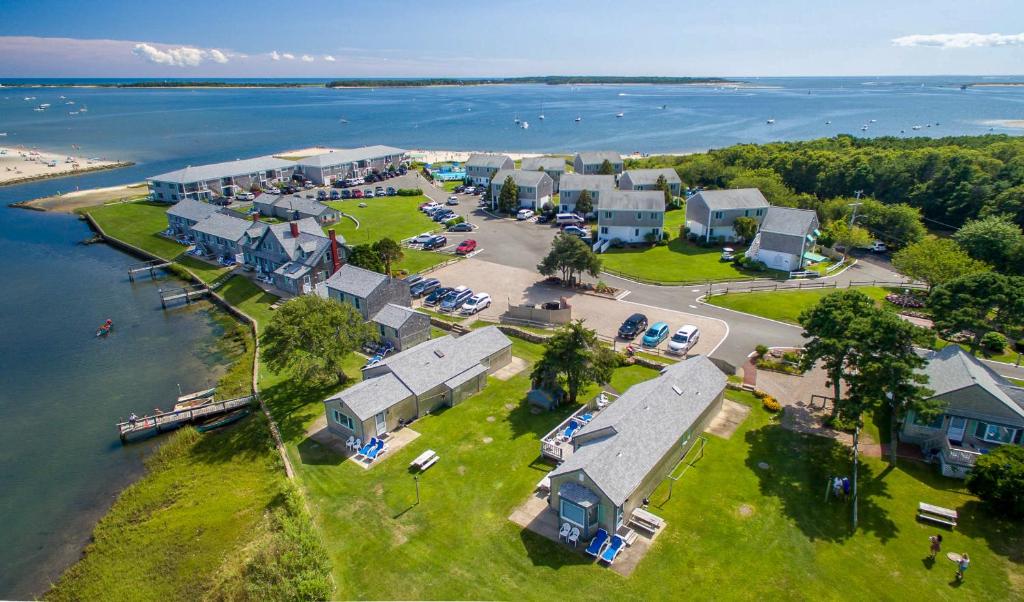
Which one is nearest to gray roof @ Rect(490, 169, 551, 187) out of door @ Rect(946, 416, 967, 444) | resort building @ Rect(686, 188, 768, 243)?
resort building @ Rect(686, 188, 768, 243)

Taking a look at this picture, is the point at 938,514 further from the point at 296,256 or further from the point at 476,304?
the point at 296,256

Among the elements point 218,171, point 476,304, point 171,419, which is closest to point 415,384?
point 476,304

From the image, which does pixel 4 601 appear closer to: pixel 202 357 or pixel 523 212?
pixel 202 357

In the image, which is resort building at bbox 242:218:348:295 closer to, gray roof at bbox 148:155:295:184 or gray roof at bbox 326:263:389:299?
gray roof at bbox 326:263:389:299

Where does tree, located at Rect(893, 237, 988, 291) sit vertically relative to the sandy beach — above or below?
above

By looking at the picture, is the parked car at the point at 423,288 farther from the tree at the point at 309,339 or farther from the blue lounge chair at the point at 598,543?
the blue lounge chair at the point at 598,543

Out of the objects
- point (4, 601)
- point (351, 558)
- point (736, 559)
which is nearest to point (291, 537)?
point (351, 558)

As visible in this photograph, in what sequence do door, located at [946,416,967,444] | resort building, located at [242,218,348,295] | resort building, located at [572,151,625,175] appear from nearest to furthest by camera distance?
door, located at [946,416,967,444], resort building, located at [242,218,348,295], resort building, located at [572,151,625,175]
